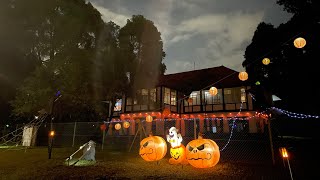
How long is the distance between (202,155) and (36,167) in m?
6.87

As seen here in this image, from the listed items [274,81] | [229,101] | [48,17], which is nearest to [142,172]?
[274,81]

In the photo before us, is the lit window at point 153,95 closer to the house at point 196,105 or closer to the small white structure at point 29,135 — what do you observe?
the house at point 196,105

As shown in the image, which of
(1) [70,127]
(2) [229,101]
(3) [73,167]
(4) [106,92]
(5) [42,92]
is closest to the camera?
(3) [73,167]

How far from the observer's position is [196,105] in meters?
29.8

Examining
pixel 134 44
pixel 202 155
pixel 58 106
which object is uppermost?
pixel 134 44

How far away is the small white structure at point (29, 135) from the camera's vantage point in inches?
781

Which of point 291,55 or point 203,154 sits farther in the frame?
point 291,55

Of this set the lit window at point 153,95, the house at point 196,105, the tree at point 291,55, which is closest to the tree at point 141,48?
the house at point 196,105

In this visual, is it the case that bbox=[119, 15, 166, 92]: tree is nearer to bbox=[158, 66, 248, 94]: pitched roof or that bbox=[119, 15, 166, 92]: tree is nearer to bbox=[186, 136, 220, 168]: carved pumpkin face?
bbox=[158, 66, 248, 94]: pitched roof

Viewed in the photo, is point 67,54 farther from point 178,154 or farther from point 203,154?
point 203,154

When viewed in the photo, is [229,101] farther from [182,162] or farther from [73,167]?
[73,167]

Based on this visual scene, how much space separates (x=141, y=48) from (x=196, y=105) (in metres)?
11.2

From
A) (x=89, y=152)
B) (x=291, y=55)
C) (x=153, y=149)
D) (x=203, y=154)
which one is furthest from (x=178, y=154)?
(x=291, y=55)

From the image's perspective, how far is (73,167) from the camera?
9.41 meters
